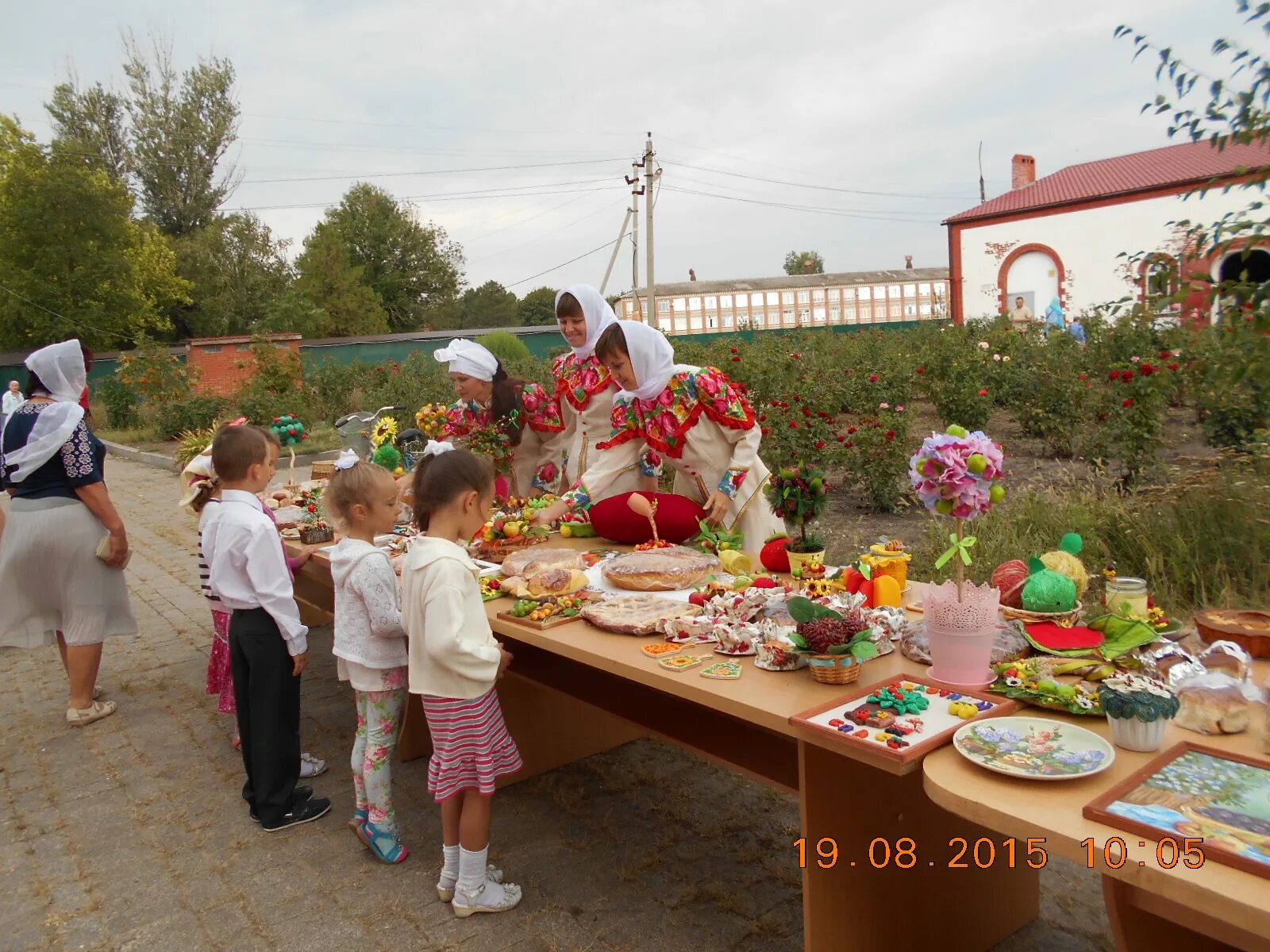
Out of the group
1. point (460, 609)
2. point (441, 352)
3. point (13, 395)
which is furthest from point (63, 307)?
point (460, 609)

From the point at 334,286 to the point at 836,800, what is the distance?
128 feet

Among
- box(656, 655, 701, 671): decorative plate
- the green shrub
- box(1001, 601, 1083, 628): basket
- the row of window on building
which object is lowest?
box(656, 655, 701, 671): decorative plate

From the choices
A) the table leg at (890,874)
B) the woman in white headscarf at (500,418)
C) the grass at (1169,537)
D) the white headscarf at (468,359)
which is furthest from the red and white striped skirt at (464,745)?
the grass at (1169,537)

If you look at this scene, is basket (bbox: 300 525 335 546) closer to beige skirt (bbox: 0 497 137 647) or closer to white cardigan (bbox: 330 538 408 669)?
beige skirt (bbox: 0 497 137 647)

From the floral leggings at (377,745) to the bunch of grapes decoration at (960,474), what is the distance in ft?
6.17

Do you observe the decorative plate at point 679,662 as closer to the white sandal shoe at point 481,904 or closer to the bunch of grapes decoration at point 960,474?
the bunch of grapes decoration at point 960,474

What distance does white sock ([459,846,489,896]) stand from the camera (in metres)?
2.71

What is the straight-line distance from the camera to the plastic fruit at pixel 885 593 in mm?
2508

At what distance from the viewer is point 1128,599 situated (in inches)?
83.7

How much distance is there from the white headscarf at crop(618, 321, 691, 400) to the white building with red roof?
1959cm

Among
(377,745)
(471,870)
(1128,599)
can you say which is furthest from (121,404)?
(1128,599)

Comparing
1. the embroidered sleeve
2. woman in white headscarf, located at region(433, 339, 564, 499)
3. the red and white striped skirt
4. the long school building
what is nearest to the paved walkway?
the red and white striped skirt

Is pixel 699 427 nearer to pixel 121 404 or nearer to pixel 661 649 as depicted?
pixel 661 649

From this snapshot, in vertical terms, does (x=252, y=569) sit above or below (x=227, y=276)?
below
